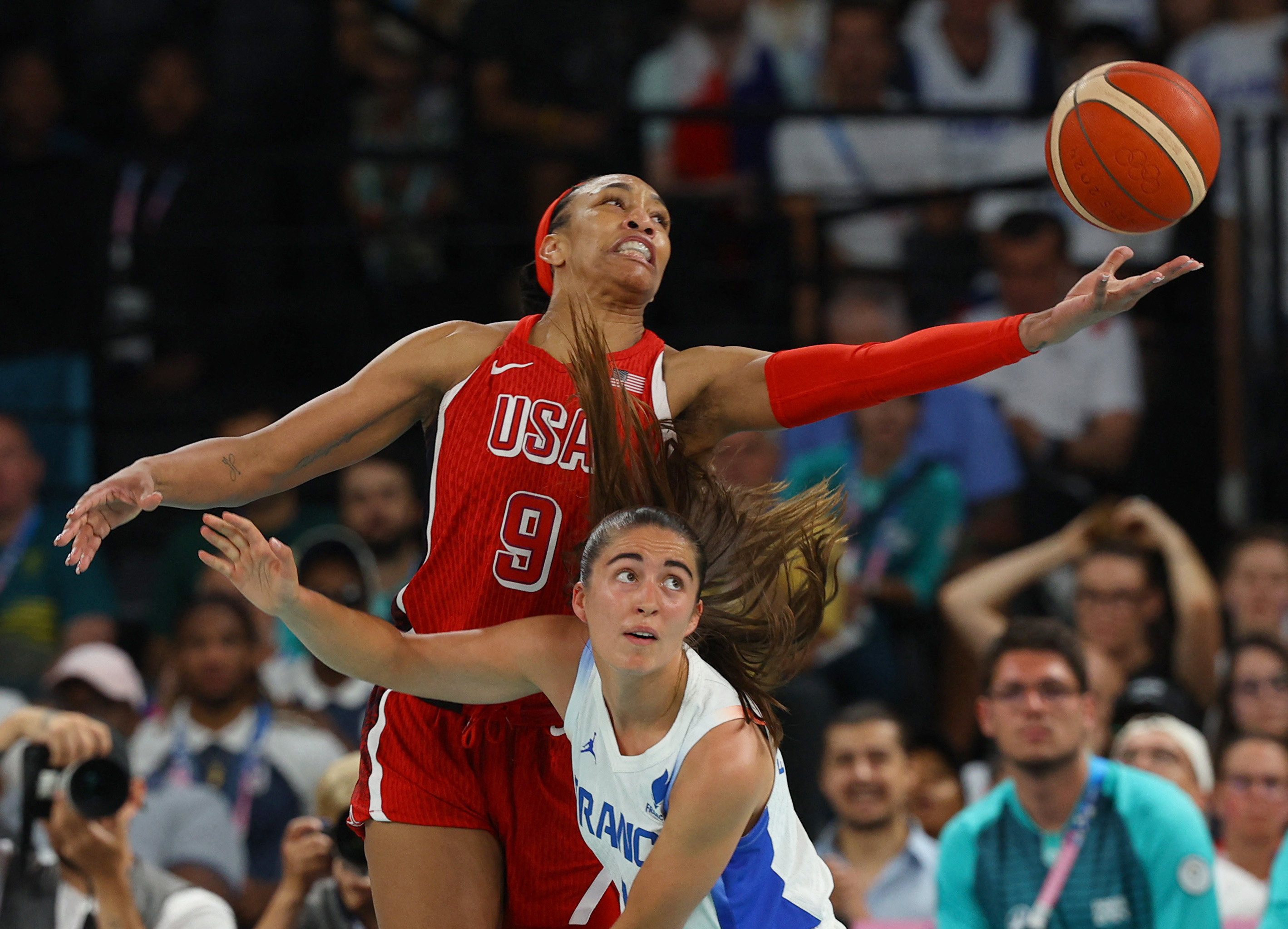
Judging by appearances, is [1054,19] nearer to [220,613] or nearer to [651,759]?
[220,613]

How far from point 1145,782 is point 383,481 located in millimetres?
3357

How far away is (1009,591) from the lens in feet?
23.8

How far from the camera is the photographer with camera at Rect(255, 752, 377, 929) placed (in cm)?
509

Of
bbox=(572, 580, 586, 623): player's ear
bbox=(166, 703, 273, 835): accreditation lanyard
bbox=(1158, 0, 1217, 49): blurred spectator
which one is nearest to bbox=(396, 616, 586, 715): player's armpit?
bbox=(572, 580, 586, 623): player's ear

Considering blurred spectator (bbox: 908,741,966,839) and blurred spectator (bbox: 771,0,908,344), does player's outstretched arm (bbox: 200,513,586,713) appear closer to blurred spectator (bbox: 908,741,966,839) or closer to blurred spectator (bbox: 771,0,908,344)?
blurred spectator (bbox: 908,741,966,839)

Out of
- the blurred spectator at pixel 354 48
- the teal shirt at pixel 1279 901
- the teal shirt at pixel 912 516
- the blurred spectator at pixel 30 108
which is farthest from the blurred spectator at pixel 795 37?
the teal shirt at pixel 1279 901

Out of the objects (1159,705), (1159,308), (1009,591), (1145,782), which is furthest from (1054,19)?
(1145,782)

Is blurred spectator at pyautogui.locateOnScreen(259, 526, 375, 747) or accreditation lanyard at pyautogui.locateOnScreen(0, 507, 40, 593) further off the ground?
accreditation lanyard at pyautogui.locateOnScreen(0, 507, 40, 593)

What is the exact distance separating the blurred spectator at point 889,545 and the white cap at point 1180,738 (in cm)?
126

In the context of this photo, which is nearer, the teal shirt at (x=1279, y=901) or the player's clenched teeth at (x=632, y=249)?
the player's clenched teeth at (x=632, y=249)

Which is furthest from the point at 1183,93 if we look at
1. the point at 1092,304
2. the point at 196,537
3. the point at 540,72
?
the point at 540,72

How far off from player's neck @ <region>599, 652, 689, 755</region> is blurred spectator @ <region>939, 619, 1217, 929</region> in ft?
6.58

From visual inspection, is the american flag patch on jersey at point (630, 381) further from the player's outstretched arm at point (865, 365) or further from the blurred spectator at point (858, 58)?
the blurred spectator at point (858, 58)

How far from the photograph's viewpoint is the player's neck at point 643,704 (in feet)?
12.4
